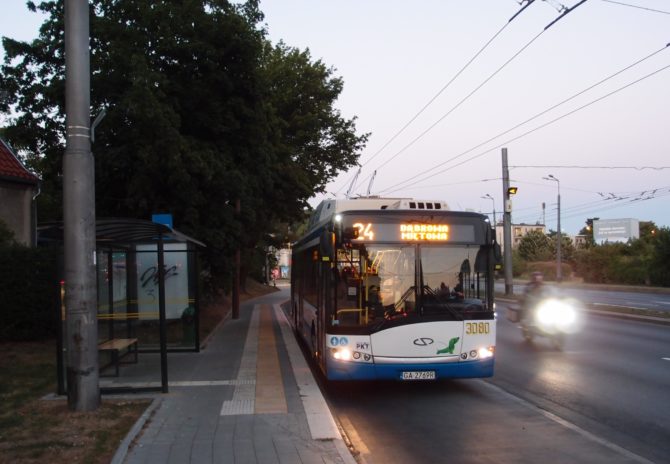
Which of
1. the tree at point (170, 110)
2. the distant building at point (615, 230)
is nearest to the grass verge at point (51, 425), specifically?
the tree at point (170, 110)

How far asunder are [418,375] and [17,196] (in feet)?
48.1

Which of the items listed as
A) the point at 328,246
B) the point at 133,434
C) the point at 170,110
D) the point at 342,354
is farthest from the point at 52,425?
the point at 170,110

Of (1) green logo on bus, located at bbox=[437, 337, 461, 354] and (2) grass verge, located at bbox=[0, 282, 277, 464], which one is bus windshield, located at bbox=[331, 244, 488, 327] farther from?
(2) grass verge, located at bbox=[0, 282, 277, 464]

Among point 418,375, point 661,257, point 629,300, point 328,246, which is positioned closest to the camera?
point 328,246

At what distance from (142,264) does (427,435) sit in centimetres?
975

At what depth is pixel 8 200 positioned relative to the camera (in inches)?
703

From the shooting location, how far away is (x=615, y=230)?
81.8m

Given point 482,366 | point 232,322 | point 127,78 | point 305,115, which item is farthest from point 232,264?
point 482,366

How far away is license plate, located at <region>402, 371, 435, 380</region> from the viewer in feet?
28.2

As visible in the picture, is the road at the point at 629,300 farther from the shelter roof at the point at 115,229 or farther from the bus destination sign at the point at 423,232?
the shelter roof at the point at 115,229

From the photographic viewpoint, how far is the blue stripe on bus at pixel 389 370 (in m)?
8.58

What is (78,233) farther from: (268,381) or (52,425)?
(268,381)

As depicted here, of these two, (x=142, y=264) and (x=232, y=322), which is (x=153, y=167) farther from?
(x=232, y=322)

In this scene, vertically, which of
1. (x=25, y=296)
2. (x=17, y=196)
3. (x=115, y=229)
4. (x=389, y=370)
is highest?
(x=17, y=196)
